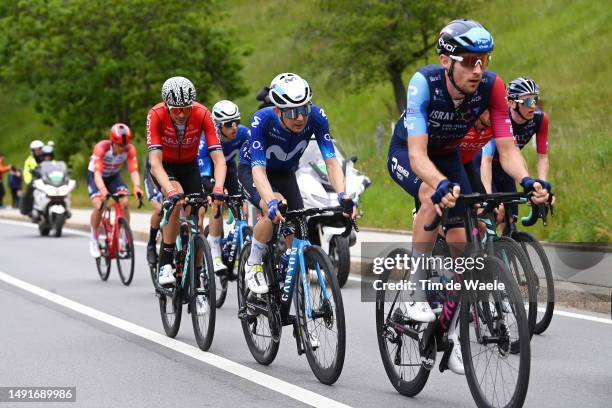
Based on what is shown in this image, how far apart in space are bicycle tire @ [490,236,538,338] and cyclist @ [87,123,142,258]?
7315 millimetres

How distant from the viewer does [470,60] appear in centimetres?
644

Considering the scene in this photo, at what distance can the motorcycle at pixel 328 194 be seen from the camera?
12930 millimetres

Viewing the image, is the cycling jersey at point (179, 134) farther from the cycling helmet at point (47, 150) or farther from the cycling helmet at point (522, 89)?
the cycling helmet at point (47, 150)

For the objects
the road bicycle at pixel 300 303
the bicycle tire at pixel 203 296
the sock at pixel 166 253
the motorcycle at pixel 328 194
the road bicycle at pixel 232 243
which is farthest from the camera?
the motorcycle at pixel 328 194

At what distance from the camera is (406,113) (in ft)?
22.0

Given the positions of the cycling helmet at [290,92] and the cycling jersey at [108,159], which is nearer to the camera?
the cycling helmet at [290,92]

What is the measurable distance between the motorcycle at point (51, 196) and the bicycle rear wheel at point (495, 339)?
18612 mm

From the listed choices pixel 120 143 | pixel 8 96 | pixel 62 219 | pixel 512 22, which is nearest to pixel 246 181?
pixel 120 143

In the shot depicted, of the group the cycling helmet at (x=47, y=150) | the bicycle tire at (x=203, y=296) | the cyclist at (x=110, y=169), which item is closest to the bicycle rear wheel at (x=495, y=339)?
the bicycle tire at (x=203, y=296)

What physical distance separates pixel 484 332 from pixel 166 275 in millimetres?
4259

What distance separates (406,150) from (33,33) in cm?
4464

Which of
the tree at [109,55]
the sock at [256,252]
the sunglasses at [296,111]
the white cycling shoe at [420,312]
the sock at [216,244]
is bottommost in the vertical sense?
the white cycling shoe at [420,312]

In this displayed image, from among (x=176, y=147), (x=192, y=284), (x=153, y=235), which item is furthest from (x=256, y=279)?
(x=153, y=235)

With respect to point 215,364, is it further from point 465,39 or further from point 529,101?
point 529,101
